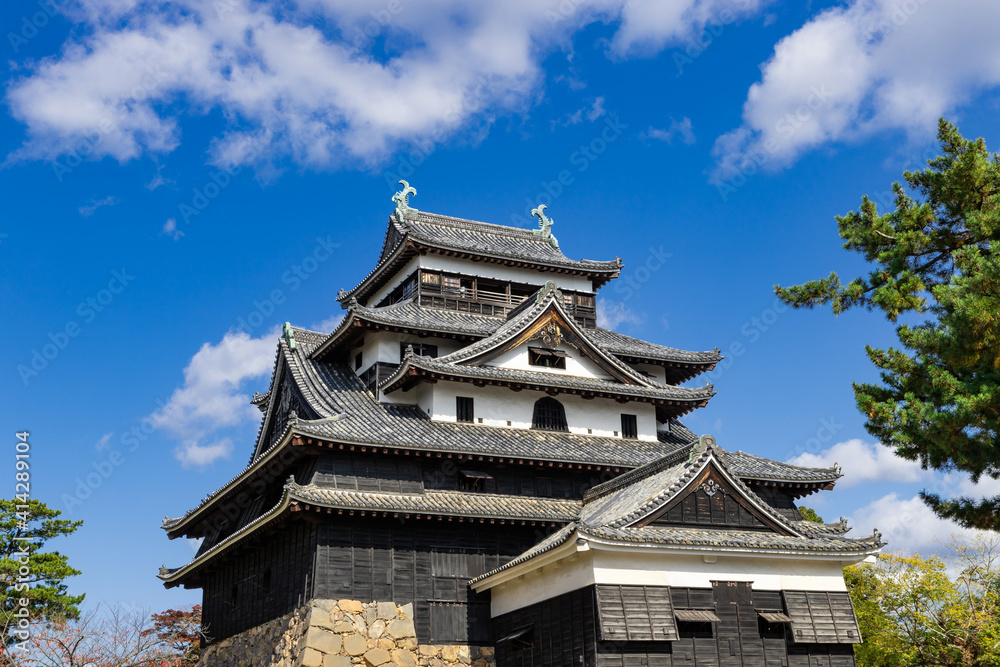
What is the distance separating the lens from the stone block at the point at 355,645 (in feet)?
70.4

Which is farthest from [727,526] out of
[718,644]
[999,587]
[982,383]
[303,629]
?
[999,587]

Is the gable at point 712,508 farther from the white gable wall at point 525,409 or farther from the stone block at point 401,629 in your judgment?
the stone block at point 401,629

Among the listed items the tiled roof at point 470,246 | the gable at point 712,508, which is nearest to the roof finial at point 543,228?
the tiled roof at point 470,246

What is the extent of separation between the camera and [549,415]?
93.1ft

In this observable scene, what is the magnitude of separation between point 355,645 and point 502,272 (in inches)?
660

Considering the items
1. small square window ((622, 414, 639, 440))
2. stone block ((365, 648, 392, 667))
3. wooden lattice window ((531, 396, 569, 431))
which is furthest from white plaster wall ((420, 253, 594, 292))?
stone block ((365, 648, 392, 667))

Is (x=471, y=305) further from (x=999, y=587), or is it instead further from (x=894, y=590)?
(x=999, y=587)

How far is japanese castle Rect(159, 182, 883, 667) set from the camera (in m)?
20.2

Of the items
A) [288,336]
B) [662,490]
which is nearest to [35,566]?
[288,336]

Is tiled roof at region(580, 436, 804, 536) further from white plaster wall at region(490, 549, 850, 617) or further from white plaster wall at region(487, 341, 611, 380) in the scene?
white plaster wall at region(487, 341, 611, 380)

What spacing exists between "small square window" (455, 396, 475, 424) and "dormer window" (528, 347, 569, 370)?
2.62m

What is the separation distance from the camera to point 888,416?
16312 mm

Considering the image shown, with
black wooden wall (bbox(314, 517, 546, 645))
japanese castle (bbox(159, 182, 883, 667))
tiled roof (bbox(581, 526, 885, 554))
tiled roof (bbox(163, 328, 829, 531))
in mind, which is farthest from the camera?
tiled roof (bbox(163, 328, 829, 531))

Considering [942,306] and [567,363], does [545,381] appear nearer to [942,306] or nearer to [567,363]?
[567,363]
